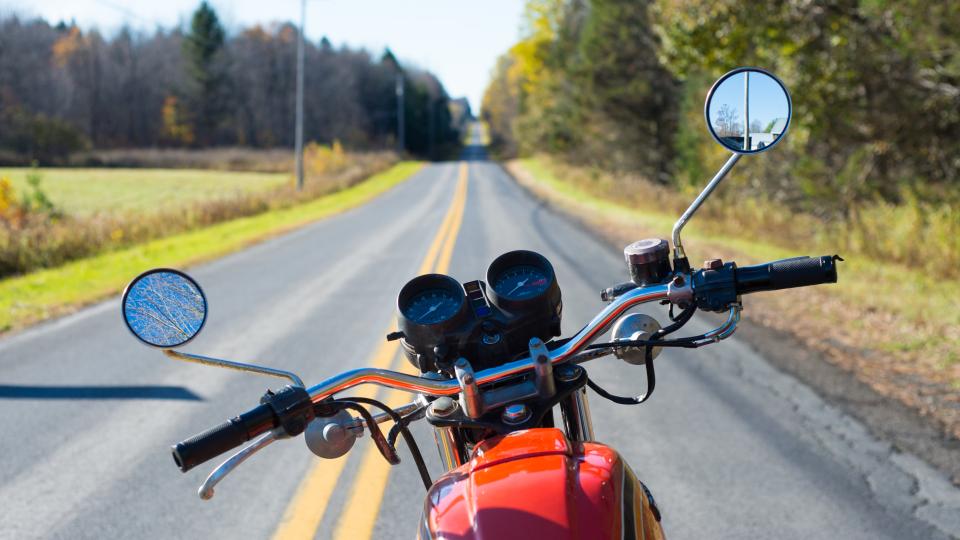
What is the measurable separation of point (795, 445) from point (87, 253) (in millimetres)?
14185

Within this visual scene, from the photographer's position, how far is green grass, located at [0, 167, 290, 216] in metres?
40.9

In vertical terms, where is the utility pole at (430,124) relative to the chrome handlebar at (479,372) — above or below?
above

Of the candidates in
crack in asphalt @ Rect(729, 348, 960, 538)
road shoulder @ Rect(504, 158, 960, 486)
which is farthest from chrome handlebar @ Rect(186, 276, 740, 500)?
road shoulder @ Rect(504, 158, 960, 486)

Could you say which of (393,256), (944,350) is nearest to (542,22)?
(393,256)

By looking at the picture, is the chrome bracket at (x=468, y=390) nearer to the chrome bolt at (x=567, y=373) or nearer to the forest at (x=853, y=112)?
the chrome bolt at (x=567, y=373)

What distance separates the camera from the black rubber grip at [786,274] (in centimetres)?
199

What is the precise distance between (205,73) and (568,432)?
93.5 metres

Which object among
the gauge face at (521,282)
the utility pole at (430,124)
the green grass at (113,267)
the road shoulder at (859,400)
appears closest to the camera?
the gauge face at (521,282)

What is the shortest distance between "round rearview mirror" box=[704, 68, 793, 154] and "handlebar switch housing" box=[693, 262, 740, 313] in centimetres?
33

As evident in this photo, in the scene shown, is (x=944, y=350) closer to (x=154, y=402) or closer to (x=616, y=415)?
(x=616, y=415)

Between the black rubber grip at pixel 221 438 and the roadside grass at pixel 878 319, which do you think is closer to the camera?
the black rubber grip at pixel 221 438

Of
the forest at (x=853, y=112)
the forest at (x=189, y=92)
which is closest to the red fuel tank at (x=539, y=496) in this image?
the forest at (x=853, y=112)

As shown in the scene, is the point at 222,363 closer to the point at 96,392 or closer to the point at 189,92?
the point at 96,392

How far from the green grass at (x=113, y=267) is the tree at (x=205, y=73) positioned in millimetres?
69573
